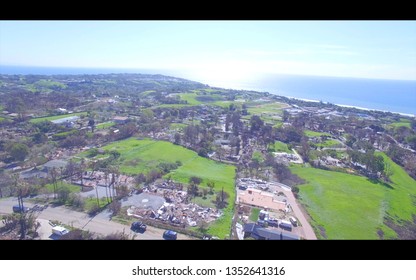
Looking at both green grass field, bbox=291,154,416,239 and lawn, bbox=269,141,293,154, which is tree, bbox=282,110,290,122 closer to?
lawn, bbox=269,141,293,154

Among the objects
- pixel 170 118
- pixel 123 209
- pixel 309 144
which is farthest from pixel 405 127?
pixel 123 209

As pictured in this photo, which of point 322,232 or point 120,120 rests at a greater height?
point 120,120

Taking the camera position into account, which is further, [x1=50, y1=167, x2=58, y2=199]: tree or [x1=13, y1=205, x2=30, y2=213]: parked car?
[x1=50, y1=167, x2=58, y2=199]: tree

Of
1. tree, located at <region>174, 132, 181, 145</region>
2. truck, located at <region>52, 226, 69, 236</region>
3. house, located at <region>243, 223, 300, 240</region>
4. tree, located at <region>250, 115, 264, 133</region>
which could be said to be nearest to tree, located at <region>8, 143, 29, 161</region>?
truck, located at <region>52, 226, 69, 236</region>

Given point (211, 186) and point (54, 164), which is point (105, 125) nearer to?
point (54, 164)

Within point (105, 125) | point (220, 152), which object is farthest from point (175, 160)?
point (105, 125)

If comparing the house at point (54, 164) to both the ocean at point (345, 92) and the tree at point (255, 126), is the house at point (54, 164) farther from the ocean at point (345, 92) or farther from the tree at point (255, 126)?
the ocean at point (345, 92)

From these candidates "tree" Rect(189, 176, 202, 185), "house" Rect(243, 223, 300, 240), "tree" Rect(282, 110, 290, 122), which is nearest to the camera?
"house" Rect(243, 223, 300, 240)
